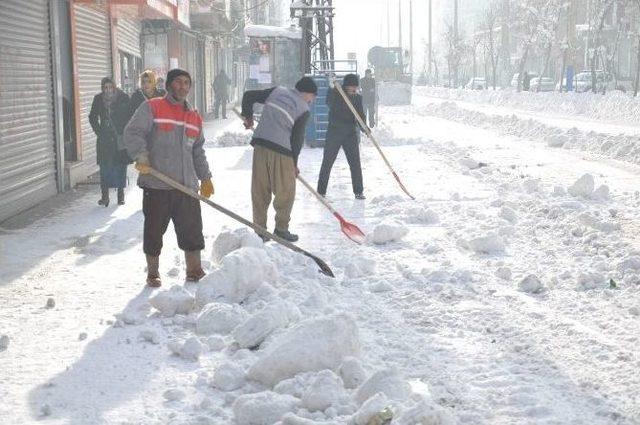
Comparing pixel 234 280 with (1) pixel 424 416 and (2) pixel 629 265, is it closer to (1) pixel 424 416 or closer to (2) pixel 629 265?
(1) pixel 424 416

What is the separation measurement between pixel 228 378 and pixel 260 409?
52cm

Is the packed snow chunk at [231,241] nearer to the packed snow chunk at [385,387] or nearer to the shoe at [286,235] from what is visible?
the shoe at [286,235]

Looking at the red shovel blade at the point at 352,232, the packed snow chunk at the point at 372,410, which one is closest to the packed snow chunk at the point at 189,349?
the packed snow chunk at the point at 372,410

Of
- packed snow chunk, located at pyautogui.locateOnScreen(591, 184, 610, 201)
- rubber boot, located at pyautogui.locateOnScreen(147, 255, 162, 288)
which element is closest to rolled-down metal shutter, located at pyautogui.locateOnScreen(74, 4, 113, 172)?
packed snow chunk, located at pyautogui.locateOnScreen(591, 184, 610, 201)

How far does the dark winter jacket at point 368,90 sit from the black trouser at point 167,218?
17.8 meters

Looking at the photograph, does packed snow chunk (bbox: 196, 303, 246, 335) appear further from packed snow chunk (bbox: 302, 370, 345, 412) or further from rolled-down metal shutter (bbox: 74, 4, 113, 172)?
rolled-down metal shutter (bbox: 74, 4, 113, 172)

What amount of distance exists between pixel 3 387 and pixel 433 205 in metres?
6.98

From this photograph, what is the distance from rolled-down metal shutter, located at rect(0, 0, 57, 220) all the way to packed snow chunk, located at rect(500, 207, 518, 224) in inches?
215

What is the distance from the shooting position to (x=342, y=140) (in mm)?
11477

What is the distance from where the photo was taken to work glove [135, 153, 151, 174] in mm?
6367

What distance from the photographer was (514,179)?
13.2 meters

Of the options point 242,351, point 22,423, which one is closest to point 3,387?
point 22,423

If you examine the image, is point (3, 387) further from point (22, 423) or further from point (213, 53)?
point (213, 53)

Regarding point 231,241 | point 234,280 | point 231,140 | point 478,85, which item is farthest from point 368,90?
point 478,85
